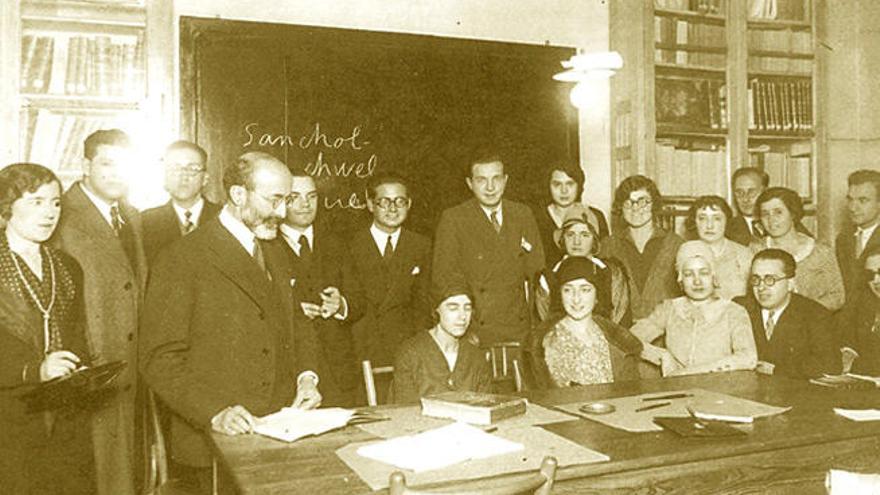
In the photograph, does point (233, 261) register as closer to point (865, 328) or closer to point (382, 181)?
point (382, 181)

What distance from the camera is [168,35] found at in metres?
4.15

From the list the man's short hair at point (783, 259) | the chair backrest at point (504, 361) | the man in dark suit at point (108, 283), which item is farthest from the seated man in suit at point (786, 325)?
the man in dark suit at point (108, 283)

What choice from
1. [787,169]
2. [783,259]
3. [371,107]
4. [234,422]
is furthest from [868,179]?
[234,422]

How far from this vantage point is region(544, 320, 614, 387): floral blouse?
129 inches

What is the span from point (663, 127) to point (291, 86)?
232 centimetres

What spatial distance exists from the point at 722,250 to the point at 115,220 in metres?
2.82

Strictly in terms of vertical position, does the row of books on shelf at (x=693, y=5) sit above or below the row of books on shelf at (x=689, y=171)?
above

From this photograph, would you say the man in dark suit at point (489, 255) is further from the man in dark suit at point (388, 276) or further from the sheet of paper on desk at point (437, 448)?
the sheet of paper on desk at point (437, 448)

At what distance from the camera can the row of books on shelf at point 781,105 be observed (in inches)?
217

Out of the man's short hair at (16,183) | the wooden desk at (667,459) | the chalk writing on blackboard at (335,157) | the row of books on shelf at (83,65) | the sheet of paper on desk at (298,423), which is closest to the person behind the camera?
the wooden desk at (667,459)

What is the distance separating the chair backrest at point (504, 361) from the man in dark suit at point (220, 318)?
100 centimetres

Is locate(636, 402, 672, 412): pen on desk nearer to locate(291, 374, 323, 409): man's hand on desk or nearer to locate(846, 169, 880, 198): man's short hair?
locate(291, 374, 323, 409): man's hand on desk

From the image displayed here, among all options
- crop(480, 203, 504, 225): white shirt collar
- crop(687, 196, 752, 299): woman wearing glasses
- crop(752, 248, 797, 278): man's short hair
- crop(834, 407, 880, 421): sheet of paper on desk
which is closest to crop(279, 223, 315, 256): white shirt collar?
crop(480, 203, 504, 225): white shirt collar

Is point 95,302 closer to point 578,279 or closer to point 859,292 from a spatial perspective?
point 578,279
